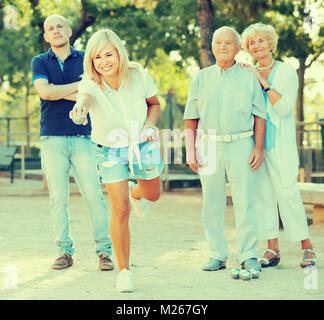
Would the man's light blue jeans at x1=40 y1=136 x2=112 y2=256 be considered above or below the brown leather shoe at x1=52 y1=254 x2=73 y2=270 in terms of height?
above

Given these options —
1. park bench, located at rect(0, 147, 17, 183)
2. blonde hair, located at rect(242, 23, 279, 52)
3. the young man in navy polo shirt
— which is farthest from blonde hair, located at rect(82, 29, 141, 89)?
park bench, located at rect(0, 147, 17, 183)

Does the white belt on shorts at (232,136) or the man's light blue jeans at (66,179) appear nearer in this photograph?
the white belt on shorts at (232,136)

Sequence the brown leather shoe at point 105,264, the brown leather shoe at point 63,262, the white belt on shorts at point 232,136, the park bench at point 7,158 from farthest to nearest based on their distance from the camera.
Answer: the park bench at point 7,158
the brown leather shoe at point 63,262
the brown leather shoe at point 105,264
the white belt on shorts at point 232,136

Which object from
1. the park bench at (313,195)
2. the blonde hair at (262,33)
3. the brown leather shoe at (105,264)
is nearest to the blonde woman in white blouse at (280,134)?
the blonde hair at (262,33)

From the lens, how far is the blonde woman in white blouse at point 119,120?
5.18m

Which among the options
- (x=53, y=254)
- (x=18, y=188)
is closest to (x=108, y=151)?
(x=53, y=254)

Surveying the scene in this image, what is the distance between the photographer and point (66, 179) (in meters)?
6.36

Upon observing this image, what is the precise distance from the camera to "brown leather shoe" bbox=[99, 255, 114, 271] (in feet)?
20.2

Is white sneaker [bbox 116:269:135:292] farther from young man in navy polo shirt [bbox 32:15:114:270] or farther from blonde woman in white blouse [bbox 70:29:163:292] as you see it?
young man in navy polo shirt [bbox 32:15:114:270]

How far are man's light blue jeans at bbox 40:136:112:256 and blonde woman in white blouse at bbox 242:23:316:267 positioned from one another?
1406 mm

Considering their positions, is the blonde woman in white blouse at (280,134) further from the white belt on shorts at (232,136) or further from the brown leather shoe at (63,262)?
the brown leather shoe at (63,262)

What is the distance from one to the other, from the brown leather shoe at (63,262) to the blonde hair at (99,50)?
181 cm
